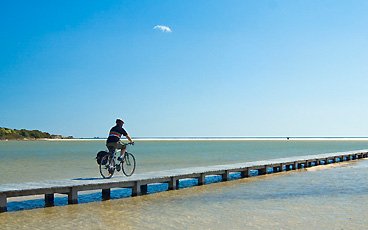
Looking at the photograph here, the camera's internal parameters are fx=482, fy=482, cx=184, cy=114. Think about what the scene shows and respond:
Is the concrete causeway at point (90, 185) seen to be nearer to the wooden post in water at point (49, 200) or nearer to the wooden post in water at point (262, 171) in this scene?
the wooden post in water at point (49, 200)

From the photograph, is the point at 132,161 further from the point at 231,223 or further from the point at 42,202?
the point at 231,223

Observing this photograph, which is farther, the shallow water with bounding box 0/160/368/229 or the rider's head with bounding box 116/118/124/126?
the rider's head with bounding box 116/118/124/126

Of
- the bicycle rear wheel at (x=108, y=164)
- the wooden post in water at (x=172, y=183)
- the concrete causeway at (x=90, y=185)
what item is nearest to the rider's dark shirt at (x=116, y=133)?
the bicycle rear wheel at (x=108, y=164)

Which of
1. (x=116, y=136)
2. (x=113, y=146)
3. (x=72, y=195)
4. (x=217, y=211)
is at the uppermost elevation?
(x=116, y=136)

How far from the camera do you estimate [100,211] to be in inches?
479

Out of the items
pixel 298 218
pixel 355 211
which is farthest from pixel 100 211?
pixel 355 211

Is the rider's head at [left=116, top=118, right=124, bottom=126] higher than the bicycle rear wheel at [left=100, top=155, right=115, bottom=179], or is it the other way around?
the rider's head at [left=116, top=118, right=124, bottom=126]

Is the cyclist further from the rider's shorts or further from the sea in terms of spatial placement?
the sea

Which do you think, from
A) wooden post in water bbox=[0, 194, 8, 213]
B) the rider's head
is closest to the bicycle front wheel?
the rider's head

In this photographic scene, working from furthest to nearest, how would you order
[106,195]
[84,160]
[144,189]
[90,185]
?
[84,160] → [144,189] → [106,195] → [90,185]

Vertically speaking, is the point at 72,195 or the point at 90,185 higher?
the point at 90,185

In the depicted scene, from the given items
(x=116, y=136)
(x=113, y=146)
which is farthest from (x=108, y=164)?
(x=116, y=136)

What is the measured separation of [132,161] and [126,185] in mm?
1744

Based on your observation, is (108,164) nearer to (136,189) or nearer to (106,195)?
(106,195)
